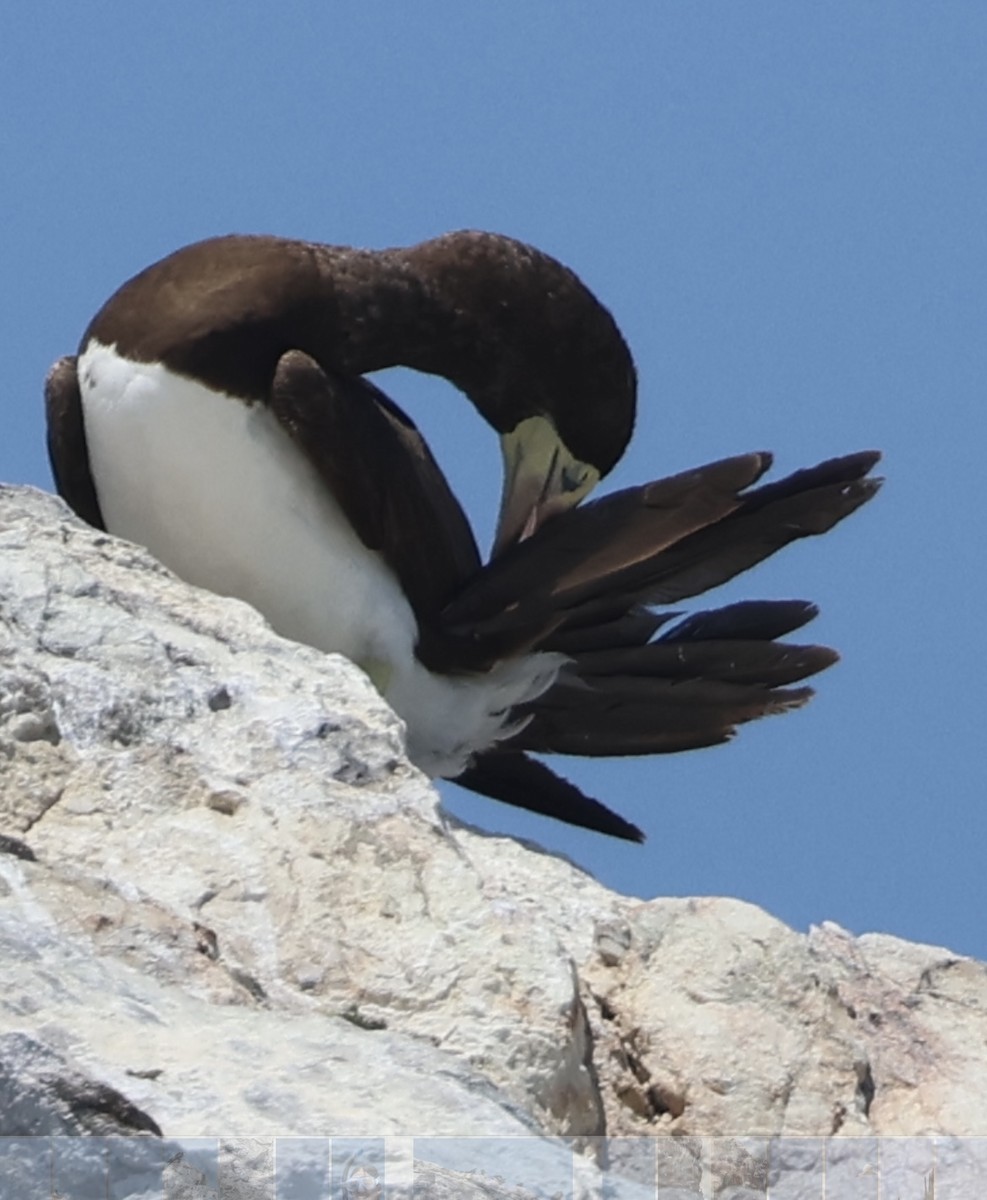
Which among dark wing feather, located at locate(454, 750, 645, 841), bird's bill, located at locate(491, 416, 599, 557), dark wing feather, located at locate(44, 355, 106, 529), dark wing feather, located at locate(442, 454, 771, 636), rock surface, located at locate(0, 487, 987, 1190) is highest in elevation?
bird's bill, located at locate(491, 416, 599, 557)

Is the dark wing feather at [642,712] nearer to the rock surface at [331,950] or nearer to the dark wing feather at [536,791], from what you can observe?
the dark wing feather at [536,791]

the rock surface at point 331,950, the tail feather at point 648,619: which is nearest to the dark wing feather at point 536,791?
the tail feather at point 648,619

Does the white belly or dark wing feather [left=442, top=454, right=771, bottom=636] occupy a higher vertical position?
dark wing feather [left=442, top=454, right=771, bottom=636]

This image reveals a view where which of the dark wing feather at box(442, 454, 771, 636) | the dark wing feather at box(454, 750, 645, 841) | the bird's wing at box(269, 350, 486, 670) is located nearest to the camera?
the bird's wing at box(269, 350, 486, 670)

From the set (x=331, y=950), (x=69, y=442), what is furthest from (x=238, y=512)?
(x=331, y=950)

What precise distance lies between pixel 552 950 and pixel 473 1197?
37.4 inches

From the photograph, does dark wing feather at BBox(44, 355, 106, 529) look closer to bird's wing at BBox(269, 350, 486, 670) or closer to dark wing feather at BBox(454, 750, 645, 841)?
bird's wing at BBox(269, 350, 486, 670)

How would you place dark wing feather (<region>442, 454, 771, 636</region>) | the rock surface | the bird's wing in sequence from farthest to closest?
dark wing feather (<region>442, 454, 771, 636</region>) → the bird's wing → the rock surface

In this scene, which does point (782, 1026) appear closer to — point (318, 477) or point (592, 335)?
point (318, 477)

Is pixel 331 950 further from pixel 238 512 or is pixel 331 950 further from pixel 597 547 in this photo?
pixel 597 547

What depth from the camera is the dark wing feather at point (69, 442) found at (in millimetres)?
5398

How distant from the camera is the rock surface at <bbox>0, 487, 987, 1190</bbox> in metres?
2.73

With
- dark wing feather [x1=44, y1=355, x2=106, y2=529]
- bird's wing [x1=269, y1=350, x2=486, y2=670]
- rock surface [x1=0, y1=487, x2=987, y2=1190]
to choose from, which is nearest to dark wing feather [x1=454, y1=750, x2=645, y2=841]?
bird's wing [x1=269, y1=350, x2=486, y2=670]

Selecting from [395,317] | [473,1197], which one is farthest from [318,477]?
[473,1197]
